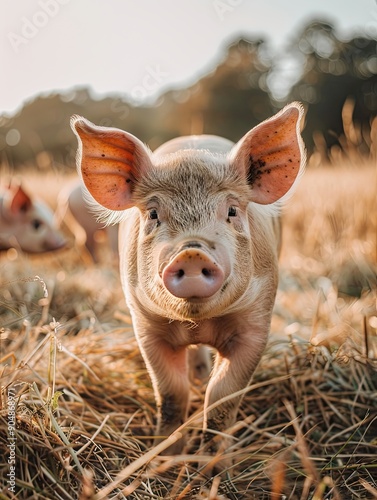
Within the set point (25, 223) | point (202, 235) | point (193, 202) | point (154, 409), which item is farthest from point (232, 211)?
point (25, 223)

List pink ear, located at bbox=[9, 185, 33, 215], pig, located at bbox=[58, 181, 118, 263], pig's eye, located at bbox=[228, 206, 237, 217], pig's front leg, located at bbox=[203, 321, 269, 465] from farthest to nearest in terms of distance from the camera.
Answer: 1. pig, located at bbox=[58, 181, 118, 263]
2. pink ear, located at bbox=[9, 185, 33, 215]
3. pig's front leg, located at bbox=[203, 321, 269, 465]
4. pig's eye, located at bbox=[228, 206, 237, 217]

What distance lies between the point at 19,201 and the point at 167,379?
4.65 meters

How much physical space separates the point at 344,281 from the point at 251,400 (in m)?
2.93

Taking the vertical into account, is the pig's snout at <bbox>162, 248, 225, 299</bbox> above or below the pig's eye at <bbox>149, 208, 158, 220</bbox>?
below

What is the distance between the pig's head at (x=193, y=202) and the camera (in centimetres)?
197

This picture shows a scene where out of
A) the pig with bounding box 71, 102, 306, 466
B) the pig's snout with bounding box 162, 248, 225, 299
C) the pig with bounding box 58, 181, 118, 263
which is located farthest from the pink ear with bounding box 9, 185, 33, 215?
the pig's snout with bounding box 162, 248, 225, 299

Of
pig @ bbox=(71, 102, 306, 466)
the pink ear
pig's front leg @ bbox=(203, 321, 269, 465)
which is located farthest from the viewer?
the pink ear

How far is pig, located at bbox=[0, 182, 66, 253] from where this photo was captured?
6668mm

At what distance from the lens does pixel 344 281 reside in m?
5.62

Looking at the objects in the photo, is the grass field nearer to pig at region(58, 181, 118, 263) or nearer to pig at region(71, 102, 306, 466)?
pig at region(71, 102, 306, 466)

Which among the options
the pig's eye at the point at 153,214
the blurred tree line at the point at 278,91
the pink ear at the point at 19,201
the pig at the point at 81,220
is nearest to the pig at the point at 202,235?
the pig's eye at the point at 153,214

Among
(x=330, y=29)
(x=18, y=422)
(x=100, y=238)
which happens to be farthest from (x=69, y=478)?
(x=330, y=29)

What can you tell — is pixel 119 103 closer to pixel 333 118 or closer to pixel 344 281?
pixel 344 281

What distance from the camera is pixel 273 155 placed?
248cm
